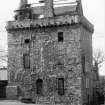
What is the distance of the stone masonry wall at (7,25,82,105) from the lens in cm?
3770

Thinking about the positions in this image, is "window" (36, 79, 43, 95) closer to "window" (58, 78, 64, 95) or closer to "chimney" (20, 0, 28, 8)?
"window" (58, 78, 64, 95)

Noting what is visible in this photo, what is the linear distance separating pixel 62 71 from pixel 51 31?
4.91 metres

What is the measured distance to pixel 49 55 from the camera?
39.0m

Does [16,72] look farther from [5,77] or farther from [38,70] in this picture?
[5,77]

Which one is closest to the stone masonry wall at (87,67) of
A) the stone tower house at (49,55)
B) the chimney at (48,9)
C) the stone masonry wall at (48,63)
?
the stone tower house at (49,55)

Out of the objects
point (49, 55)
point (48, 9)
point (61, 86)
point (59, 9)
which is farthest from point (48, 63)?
point (59, 9)

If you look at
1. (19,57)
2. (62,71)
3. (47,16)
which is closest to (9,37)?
(19,57)

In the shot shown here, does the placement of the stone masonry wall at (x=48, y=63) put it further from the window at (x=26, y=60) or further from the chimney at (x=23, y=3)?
the chimney at (x=23, y=3)

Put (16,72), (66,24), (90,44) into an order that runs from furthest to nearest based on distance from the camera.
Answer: (90,44)
(16,72)
(66,24)

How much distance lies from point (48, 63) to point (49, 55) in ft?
3.11

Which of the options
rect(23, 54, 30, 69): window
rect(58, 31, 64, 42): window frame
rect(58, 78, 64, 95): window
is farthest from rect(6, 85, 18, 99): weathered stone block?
rect(58, 31, 64, 42): window frame

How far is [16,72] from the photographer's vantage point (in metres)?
40.7

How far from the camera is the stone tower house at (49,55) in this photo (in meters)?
37.8

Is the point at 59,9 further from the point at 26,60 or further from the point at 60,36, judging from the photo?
the point at 26,60
